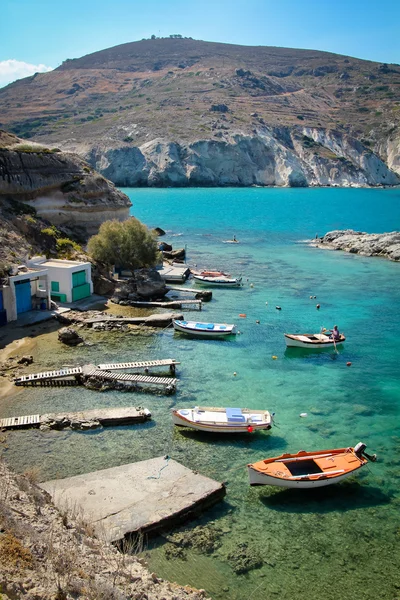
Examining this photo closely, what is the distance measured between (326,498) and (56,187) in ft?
153

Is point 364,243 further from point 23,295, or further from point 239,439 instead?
point 239,439

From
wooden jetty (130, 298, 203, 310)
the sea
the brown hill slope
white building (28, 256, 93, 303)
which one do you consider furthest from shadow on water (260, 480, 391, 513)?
the brown hill slope

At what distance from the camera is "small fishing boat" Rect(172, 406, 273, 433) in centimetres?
2598

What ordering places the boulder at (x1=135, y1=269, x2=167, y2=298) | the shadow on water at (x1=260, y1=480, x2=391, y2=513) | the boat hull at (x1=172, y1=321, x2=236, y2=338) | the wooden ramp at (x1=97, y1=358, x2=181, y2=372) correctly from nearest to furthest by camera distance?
1. the shadow on water at (x1=260, y1=480, x2=391, y2=513)
2. the wooden ramp at (x1=97, y1=358, x2=181, y2=372)
3. the boat hull at (x1=172, y1=321, x2=236, y2=338)
4. the boulder at (x1=135, y1=269, x2=167, y2=298)

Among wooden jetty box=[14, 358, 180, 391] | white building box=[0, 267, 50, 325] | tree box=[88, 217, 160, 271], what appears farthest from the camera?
tree box=[88, 217, 160, 271]

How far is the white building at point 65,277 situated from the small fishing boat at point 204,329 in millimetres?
10157

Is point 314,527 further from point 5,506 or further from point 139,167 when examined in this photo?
point 139,167

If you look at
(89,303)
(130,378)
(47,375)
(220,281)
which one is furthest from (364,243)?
(47,375)

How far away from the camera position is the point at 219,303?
169ft

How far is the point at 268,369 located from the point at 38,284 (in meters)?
21.1

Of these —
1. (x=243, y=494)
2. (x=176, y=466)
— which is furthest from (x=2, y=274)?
(x=243, y=494)

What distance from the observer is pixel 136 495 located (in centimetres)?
2050

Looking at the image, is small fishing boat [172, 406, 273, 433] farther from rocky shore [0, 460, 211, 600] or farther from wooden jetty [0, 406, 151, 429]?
rocky shore [0, 460, 211, 600]

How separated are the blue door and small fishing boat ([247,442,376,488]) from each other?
25774mm
